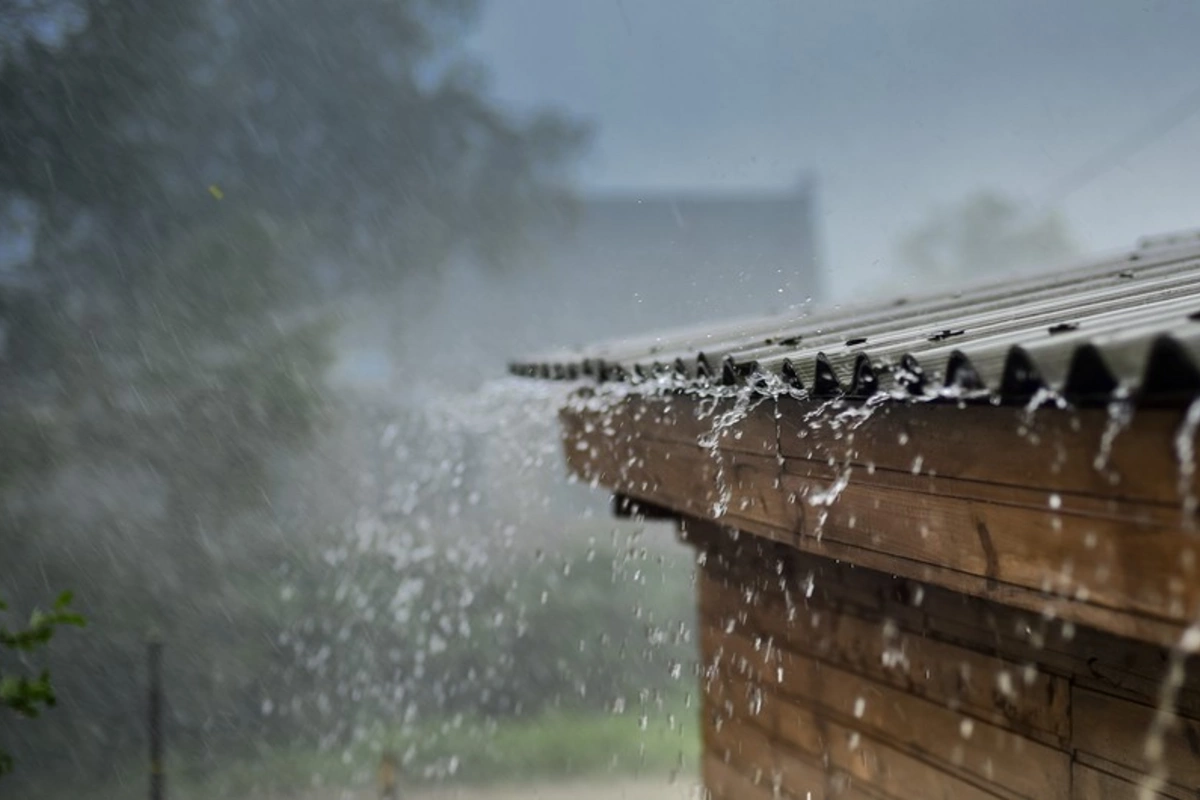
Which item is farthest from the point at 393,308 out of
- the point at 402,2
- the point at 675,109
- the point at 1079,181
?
the point at 1079,181

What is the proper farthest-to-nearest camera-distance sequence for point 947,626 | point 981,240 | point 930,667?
point 981,240 < point 930,667 < point 947,626

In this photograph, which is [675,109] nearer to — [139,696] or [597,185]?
[597,185]

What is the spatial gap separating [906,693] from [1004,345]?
1265mm

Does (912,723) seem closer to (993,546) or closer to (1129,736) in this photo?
(1129,736)

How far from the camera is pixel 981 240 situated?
24.9m

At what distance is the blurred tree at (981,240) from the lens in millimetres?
24734

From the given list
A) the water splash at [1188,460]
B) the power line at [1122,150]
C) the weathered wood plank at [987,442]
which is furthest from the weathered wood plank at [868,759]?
the power line at [1122,150]

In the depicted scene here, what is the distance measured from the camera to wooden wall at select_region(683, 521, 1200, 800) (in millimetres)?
1958

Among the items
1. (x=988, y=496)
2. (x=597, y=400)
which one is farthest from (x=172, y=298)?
(x=988, y=496)

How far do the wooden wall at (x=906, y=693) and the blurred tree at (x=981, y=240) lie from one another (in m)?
21.8

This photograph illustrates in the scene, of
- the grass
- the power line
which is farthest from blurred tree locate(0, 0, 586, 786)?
the power line

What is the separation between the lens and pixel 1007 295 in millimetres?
3449

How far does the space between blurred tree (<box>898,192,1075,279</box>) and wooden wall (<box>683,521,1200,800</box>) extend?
21.8 m

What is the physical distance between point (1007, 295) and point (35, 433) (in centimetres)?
1283
